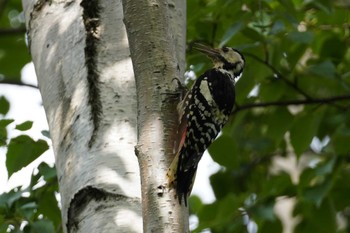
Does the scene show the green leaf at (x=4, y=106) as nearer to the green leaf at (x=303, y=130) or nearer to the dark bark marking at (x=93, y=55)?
the dark bark marking at (x=93, y=55)

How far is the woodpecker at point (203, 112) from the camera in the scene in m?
2.82

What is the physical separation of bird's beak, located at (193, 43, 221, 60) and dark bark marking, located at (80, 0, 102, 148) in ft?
4.80

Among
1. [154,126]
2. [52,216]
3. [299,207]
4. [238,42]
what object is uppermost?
[154,126]

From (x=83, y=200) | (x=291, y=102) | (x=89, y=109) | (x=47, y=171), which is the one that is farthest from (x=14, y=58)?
(x=83, y=200)

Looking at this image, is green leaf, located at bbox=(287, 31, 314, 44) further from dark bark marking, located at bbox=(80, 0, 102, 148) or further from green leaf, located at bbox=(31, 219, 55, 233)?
green leaf, located at bbox=(31, 219, 55, 233)

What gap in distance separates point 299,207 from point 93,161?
112 inches

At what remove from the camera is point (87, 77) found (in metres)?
3.07

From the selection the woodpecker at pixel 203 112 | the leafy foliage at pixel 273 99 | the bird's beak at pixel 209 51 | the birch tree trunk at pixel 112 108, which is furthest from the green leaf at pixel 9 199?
the bird's beak at pixel 209 51

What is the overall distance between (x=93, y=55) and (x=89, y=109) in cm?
28

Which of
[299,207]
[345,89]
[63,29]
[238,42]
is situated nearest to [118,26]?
[63,29]

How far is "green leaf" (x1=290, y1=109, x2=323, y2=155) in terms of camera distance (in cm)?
468

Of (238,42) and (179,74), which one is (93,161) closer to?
(179,74)

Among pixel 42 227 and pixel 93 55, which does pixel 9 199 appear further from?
pixel 93 55

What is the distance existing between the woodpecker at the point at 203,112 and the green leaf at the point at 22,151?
747 millimetres
